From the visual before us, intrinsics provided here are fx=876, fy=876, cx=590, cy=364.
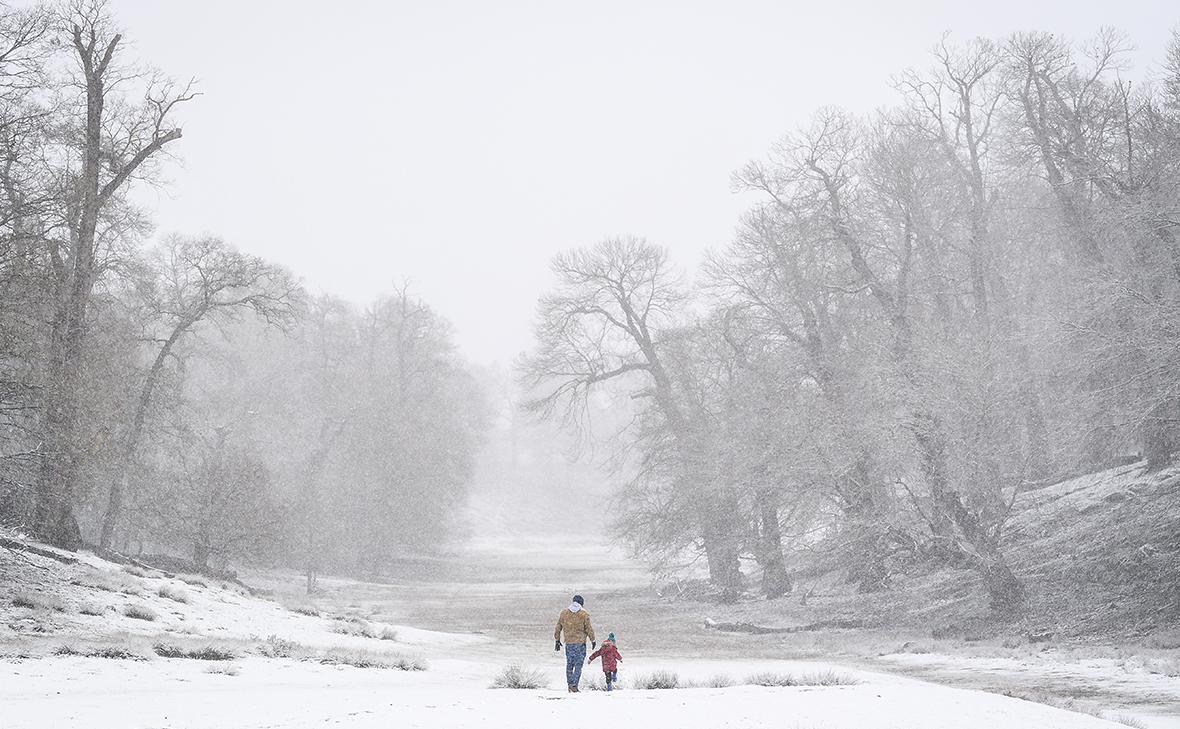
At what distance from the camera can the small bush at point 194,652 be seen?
13078 mm

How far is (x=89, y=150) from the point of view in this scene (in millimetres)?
20484

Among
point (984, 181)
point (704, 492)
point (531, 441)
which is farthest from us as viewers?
point (531, 441)

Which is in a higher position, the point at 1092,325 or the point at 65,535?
the point at 1092,325

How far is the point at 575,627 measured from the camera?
12617 millimetres

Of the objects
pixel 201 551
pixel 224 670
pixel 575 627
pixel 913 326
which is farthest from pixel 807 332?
pixel 201 551

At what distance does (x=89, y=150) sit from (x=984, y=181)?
28.2 m

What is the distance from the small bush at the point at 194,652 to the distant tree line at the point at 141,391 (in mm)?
4974

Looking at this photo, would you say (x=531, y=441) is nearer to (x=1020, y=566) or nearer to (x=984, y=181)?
(x=984, y=181)

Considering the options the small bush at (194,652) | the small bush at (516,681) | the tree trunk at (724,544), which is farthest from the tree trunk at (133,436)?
the tree trunk at (724,544)

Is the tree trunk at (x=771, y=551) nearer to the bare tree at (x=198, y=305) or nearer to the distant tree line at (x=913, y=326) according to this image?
the distant tree line at (x=913, y=326)

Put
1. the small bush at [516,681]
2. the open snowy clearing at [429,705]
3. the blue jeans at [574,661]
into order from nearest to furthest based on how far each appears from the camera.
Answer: the open snowy clearing at [429,705]
the blue jeans at [574,661]
the small bush at [516,681]

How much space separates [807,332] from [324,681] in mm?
17792

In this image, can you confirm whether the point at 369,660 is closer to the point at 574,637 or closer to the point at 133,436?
the point at 574,637

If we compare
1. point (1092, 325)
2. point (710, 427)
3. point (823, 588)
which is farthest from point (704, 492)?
point (1092, 325)
